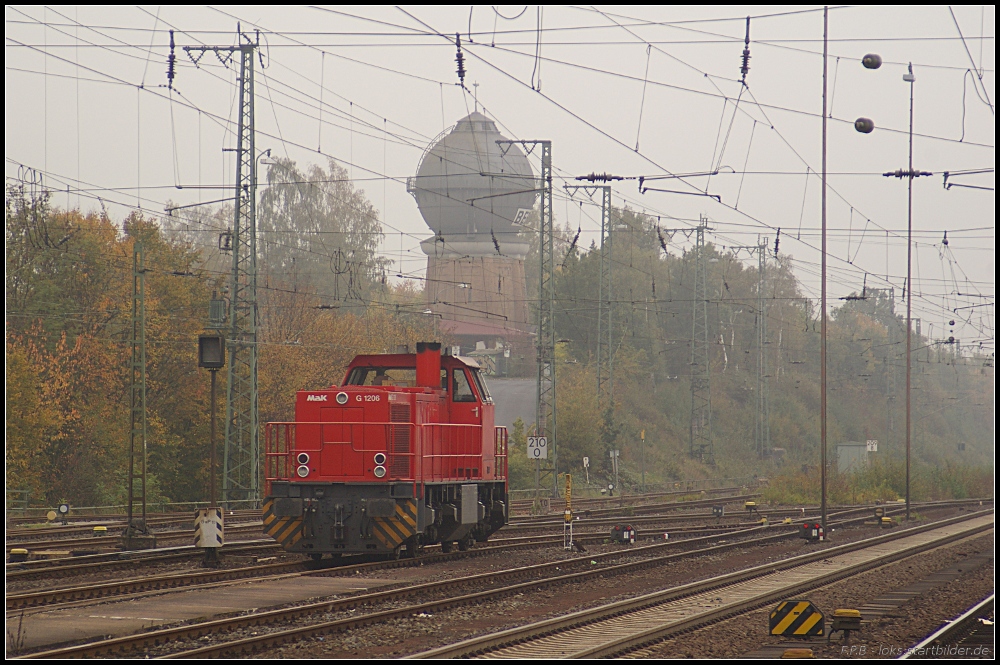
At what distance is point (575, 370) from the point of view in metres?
73.5

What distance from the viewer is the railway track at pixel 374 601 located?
35.0 ft

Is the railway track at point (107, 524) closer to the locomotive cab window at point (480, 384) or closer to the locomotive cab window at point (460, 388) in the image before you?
the locomotive cab window at point (460, 388)

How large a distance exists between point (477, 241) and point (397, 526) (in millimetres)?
64120

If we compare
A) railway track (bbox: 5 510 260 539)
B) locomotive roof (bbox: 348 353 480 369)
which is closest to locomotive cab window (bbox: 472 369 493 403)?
locomotive roof (bbox: 348 353 480 369)

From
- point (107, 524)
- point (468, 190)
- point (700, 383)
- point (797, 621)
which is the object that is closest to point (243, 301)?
point (107, 524)

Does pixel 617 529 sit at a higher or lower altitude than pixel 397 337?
lower

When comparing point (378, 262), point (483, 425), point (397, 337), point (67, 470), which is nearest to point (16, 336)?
point (67, 470)

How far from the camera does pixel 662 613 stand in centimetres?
1391

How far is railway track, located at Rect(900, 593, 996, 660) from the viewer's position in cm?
1080

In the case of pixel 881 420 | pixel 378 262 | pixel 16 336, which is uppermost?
pixel 378 262

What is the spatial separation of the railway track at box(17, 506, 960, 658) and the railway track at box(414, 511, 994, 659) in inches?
73.8

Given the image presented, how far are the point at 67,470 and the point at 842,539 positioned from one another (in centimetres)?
3121

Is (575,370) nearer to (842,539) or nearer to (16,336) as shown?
(16,336)

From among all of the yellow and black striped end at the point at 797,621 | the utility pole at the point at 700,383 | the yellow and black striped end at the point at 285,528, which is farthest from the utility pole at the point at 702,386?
the yellow and black striped end at the point at 797,621
